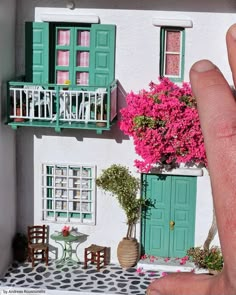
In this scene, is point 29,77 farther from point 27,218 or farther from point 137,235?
point 137,235

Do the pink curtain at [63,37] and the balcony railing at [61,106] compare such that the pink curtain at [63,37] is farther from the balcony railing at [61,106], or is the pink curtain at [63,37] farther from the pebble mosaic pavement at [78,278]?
the pebble mosaic pavement at [78,278]

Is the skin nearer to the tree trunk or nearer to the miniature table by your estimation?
the tree trunk

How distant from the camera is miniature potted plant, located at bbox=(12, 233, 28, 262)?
51.3 ft

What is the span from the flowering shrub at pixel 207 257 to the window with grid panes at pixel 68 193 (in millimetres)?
2587

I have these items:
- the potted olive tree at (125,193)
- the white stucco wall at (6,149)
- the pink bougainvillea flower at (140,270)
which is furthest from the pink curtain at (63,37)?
the pink bougainvillea flower at (140,270)

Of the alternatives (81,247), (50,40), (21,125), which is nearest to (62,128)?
(21,125)

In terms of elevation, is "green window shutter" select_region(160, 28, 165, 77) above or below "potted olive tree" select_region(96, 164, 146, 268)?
above

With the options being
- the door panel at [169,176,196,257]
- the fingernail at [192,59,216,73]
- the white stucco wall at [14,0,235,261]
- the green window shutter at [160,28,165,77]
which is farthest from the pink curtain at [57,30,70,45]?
the fingernail at [192,59,216,73]

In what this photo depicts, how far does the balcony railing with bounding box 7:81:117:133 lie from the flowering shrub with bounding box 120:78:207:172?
1.66 feet

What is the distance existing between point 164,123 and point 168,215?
101 inches

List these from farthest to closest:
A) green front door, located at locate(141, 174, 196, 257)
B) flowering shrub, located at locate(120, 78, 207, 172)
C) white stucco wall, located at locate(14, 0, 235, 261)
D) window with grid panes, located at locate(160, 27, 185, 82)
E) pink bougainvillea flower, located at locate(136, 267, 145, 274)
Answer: pink bougainvillea flower, located at locate(136, 267, 145, 274) < green front door, located at locate(141, 174, 196, 257) < window with grid panes, located at locate(160, 27, 185, 82) < white stucco wall, located at locate(14, 0, 235, 261) < flowering shrub, located at locate(120, 78, 207, 172)

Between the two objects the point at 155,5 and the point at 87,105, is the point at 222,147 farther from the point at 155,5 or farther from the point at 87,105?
the point at 155,5

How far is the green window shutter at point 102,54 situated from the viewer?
14.5 m

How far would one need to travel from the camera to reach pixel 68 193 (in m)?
15.4
